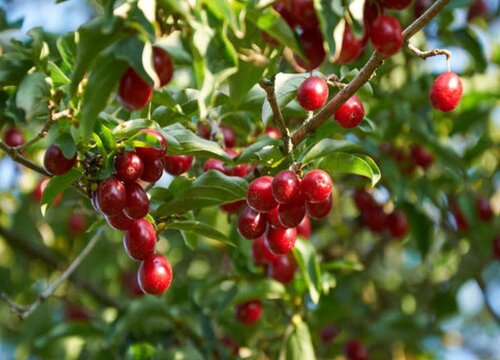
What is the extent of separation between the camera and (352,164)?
2.24 m

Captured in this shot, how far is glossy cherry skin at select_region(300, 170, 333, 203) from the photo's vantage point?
2.07 m

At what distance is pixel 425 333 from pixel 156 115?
7.19ft

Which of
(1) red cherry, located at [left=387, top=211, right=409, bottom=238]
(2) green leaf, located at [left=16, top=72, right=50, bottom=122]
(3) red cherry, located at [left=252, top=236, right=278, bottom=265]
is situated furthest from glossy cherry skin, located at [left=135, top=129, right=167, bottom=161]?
(1) red cherry, located at [left=387, top=211, right=409, bottom=238]

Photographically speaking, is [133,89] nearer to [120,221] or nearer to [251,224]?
[120,221]

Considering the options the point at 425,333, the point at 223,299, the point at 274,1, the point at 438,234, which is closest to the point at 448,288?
the point at 425,333

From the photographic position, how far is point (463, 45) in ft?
12.9

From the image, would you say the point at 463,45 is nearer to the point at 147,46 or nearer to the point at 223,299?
the point at 223,299

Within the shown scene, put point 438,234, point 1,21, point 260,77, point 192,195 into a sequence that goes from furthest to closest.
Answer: point 438,234, point 1,21, point 192,195, point 260,77

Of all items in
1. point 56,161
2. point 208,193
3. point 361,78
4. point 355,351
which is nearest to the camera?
point 361,78

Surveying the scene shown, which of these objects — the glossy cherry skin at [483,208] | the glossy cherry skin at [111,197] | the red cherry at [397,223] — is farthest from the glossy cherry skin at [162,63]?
the glossy cherry skin at [483,208]

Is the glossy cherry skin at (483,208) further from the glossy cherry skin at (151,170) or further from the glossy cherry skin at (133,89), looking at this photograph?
the glossy cherry skin at (133,89)

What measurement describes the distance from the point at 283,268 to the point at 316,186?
3.14 feet

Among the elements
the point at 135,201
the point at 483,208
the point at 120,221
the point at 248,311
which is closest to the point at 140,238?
the point at 120,221

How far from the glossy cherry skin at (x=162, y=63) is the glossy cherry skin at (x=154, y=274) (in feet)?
2.26
